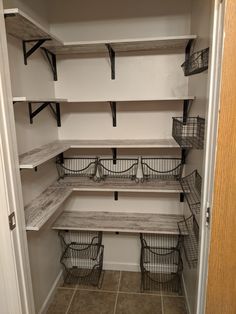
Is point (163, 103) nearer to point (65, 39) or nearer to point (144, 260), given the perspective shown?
point (65, 39)

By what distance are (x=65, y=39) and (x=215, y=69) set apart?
152 cm

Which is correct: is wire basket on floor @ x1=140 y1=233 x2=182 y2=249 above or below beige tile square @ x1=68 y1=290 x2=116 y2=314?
above

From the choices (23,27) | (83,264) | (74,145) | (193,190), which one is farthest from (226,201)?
(83,264)

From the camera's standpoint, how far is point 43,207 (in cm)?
175

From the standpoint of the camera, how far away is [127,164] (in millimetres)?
2273

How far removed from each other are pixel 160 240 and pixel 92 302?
0.80 meters

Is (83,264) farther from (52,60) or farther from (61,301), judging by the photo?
(52,60)

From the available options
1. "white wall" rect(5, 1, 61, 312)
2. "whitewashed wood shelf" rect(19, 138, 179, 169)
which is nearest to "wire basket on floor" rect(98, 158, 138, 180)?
"whitewashed wood shelf" rect(19, 138, 179, 169)

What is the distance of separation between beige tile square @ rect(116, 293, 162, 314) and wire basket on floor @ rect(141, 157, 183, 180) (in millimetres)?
1013

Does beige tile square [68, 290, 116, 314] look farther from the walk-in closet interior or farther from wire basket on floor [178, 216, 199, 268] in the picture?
wire basket on floor [178, 216, 199, 268]

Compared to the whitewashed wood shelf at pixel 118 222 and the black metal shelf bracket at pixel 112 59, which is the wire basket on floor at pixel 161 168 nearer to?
the whitewashed wood shelf at pixel 118 222

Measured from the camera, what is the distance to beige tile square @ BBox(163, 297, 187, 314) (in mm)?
1996

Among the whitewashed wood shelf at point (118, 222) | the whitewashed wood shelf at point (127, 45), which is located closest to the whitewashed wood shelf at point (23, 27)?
the whitewashed wood shelf at point (127, 45)

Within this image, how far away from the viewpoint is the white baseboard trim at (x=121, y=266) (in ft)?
8.07
